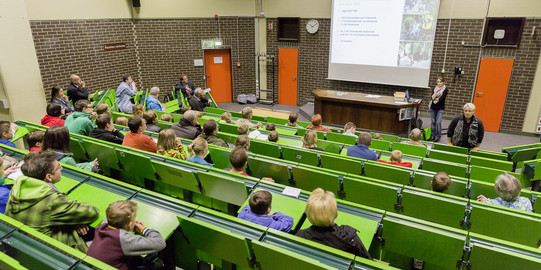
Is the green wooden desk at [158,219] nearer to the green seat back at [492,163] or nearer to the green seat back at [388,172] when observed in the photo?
the green seat back at [388,172]

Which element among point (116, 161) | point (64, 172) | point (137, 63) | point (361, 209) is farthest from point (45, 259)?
point (137, 63)

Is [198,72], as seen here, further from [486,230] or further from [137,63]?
[486,230]

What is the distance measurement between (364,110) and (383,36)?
2394 mm

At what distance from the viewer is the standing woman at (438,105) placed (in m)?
7.87

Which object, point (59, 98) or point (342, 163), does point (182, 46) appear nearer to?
point (59, 98)

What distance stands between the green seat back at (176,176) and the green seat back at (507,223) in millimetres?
2615

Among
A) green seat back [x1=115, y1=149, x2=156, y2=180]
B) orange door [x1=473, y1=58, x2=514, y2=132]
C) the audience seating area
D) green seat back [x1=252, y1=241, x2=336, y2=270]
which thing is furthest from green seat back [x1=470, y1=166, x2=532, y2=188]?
orange door [x1=473, y1=58, x2=514, y2=132]

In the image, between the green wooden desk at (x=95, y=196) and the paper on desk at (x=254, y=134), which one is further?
the paper on desk at (x=254, y=134)

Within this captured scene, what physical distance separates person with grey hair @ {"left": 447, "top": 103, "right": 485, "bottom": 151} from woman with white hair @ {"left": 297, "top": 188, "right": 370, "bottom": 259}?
4.30 metres

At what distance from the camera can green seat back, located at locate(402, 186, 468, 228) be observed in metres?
3.12

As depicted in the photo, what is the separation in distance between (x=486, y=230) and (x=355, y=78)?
7537mm

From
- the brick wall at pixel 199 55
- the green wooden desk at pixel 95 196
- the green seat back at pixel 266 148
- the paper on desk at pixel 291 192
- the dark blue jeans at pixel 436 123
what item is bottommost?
the dark blue jeans at pixel 436 123

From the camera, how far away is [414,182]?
3.96 m

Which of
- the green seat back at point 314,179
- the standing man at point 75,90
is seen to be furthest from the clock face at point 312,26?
the green seat back at point 314,179
